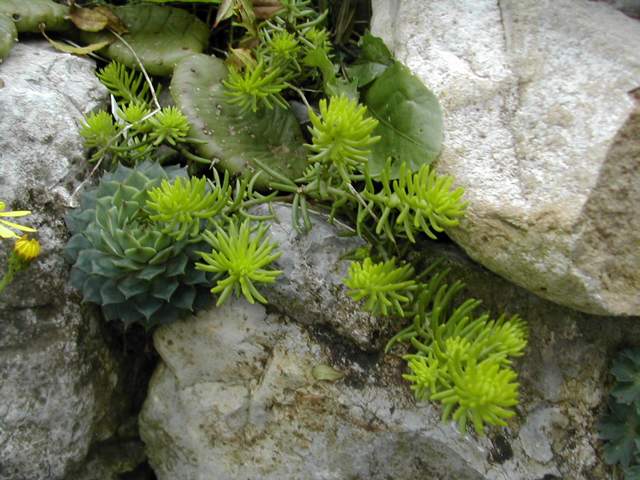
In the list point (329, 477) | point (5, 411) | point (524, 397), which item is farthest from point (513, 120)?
point (5, 411)

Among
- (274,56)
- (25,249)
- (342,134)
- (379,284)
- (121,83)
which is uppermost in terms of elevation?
(342,134)

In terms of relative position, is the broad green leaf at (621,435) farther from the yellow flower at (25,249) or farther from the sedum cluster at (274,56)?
the yellow flower at (25,249)

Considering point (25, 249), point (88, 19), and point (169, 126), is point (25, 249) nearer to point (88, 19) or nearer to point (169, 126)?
point (169, 126)

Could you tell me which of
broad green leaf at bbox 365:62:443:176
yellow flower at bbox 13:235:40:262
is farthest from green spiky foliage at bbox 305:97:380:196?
yellow flower at bbox 13:235:40:262

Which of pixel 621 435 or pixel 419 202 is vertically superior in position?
pixel 419 202

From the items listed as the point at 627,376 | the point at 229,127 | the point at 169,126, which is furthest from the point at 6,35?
the point at 627,376

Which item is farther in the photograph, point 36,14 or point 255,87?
point 36,14
